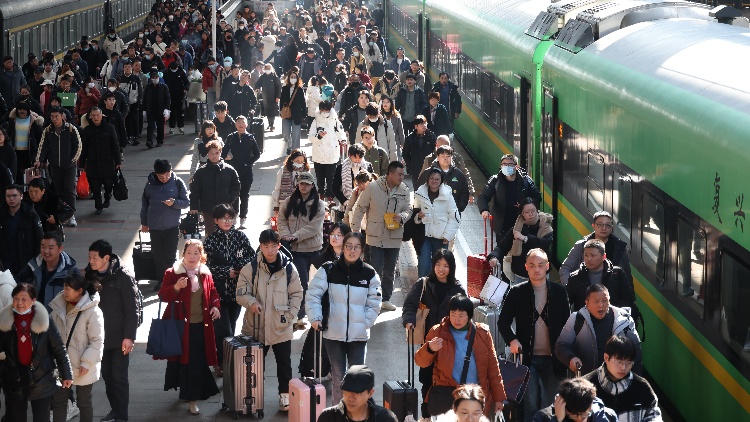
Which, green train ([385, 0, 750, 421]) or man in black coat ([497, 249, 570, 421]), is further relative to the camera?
man in black coat ([497, 249, 570, 421])

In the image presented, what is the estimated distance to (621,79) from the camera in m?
12.9

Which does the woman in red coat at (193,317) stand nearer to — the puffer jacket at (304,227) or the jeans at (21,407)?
the jeans at (21,407)

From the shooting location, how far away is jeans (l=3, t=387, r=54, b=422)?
405 inches

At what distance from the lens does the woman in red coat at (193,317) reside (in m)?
11.4

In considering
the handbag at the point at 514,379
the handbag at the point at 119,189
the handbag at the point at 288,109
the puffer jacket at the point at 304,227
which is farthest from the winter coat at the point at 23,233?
the handbag at the point at 288,109

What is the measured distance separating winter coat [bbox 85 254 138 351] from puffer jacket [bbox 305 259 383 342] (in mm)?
1300

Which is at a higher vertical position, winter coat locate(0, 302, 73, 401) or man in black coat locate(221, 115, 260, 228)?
winter coat locate(0, 302, 73, 401)

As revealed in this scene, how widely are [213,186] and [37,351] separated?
20.2 ft

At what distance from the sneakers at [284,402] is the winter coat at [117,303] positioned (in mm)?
1431

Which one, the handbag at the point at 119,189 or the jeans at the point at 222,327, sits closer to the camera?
the jeans at the point at 222,327

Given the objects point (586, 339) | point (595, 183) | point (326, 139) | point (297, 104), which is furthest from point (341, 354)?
point (297, 104)

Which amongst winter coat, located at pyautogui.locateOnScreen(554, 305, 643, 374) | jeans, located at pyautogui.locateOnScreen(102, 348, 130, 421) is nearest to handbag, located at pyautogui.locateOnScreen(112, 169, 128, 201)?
jeans, located at pyautogui.locateOnScreen(102, 348, 130, 421)

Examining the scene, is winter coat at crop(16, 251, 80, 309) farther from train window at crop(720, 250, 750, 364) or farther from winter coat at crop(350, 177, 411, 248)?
train window at crop(720, 250, 750, 364)

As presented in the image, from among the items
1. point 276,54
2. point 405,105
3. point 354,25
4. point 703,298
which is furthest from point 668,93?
point 354,25
